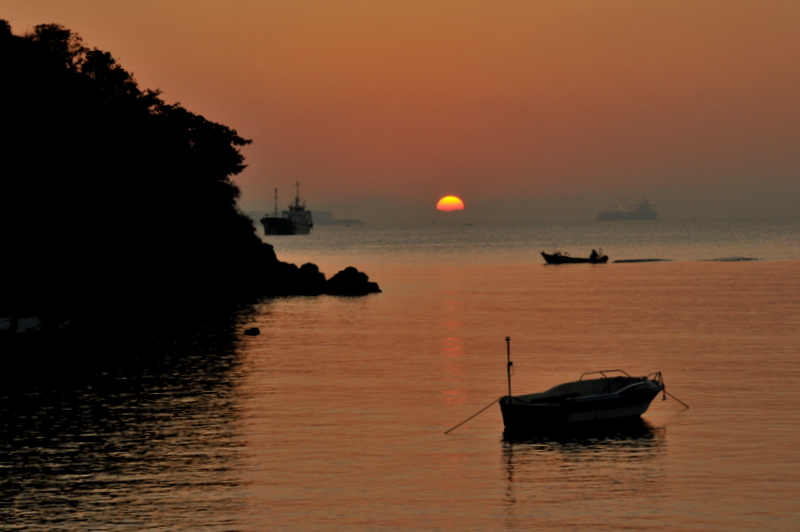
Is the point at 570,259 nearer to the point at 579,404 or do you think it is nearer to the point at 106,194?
the point at 106,194

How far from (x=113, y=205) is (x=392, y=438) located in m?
73.7

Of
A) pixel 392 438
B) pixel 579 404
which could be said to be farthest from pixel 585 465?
pixel 392 438

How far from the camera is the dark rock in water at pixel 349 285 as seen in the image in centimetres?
11375

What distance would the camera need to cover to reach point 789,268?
15975cm

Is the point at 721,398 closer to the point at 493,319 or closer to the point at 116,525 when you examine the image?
the point at 116,525

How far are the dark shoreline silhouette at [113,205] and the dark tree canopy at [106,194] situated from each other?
139mm

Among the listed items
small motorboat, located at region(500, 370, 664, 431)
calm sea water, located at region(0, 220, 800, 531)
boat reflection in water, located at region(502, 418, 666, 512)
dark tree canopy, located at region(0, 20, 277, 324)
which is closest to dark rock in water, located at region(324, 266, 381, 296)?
dark tree canopy, located at region(0, 20, 277, 324)

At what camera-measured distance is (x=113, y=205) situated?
344 ft

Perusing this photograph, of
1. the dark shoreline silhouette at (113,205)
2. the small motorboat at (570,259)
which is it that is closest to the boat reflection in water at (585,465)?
the dark shoreline silhouette at (113,205)

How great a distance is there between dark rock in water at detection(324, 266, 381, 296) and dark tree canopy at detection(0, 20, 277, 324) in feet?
25.1

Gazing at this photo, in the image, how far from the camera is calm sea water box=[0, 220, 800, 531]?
29.0 metres

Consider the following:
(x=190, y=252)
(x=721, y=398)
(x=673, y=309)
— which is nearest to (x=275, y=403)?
(x=721, y=398)

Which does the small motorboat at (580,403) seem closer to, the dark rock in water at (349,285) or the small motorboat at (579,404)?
the small motorboat at (579,404)

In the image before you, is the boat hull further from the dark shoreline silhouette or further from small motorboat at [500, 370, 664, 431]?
the dark shoreline silhouette
